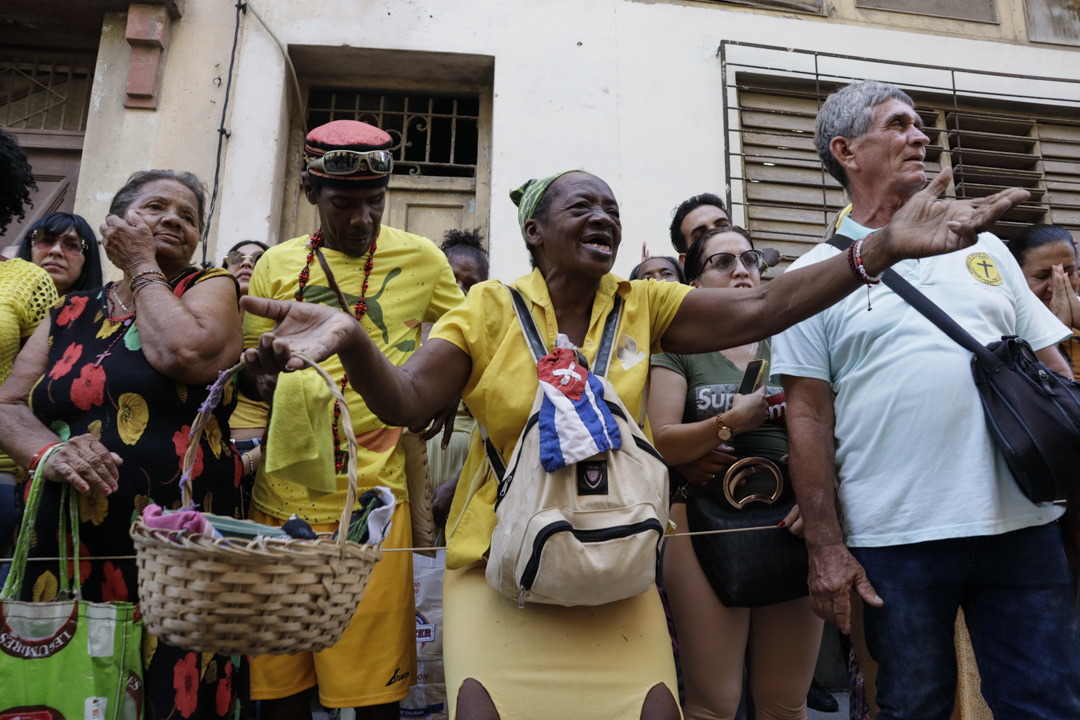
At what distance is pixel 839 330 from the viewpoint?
8.16ft

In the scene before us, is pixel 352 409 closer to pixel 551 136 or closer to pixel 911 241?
pixel 911 241

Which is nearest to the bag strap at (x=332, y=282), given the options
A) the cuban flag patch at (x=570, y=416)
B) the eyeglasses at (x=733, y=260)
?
the cuban flag patch at (x=570, y=416)

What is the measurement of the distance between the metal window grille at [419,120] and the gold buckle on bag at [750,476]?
159 inches

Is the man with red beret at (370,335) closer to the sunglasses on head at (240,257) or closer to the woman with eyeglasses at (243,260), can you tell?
the woman with eyeglasses at (243,260)

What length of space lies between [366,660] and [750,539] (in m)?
1.29

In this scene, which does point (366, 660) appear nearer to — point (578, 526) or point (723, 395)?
point (578, 526)

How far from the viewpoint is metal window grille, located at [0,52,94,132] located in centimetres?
596

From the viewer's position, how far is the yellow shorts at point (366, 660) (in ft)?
8.29

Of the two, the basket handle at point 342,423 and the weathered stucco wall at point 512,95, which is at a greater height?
the weathered stucco wall at point 512,95

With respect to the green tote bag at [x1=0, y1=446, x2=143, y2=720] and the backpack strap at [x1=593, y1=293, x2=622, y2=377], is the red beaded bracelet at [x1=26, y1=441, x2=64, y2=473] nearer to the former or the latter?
the green tote bag at [x1=0, y1=446, x2=143, y2=720]

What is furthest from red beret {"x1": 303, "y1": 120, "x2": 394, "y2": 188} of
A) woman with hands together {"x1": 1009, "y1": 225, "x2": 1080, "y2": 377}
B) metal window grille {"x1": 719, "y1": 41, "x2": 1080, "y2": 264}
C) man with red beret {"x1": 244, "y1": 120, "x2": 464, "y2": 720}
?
metal window grille {"x1": 719, "y1": 41, "x2": 1080, "y2": 264}

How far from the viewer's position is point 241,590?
1.55 m

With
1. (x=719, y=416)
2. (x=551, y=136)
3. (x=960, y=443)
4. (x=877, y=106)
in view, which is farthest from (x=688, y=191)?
(x=960, y=443)

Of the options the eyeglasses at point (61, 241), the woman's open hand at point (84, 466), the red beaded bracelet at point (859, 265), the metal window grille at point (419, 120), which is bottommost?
the woman's open hand at point (84, 466)
